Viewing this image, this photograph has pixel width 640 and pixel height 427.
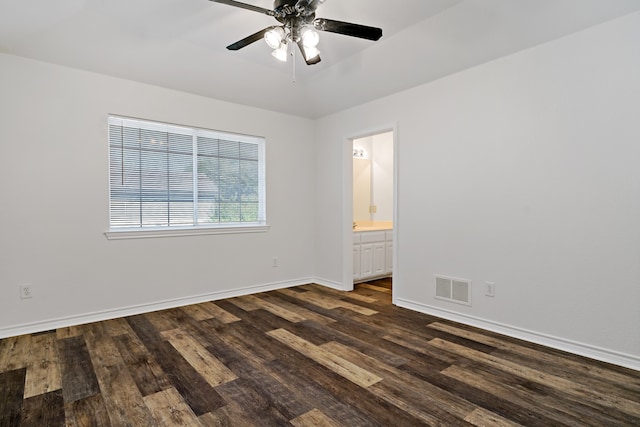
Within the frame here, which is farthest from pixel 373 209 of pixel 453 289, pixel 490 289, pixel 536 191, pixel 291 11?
pixel 291 11

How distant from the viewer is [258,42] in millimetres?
3359

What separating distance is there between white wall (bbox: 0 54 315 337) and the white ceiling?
22cm

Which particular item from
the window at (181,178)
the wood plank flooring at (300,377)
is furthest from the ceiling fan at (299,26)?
the wood plank flooring at (300,377)

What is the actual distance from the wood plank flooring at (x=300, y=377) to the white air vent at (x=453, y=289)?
0.28 meters

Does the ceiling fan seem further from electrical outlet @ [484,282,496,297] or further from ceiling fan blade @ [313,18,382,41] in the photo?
electrical outlet @ [484,282,496,297]

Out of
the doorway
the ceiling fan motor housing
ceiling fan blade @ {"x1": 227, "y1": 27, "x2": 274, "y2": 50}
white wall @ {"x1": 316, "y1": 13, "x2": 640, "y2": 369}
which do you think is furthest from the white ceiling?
the doorway

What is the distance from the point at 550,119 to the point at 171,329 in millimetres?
3891

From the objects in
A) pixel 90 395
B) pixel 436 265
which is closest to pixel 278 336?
pixel 90 395

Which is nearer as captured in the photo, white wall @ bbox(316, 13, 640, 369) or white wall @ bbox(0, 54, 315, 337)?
white wall @ bbox(316, 13, 640, 369)

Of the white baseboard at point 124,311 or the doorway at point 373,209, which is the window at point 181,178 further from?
the doorway at point 373,209

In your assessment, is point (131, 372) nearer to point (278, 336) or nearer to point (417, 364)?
point (278, 336)

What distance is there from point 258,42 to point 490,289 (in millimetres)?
3308

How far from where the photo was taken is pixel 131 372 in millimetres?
2410

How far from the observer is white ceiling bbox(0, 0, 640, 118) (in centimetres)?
264
